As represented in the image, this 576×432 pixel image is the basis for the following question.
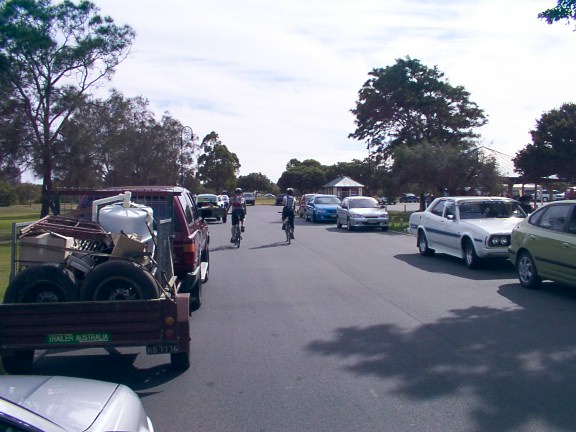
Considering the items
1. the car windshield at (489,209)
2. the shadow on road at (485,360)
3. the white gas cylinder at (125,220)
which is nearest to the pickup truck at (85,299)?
the white gas cylinder at (125,220)

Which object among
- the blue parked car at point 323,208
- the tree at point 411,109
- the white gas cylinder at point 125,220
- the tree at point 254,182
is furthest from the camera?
the tree at point 254,182

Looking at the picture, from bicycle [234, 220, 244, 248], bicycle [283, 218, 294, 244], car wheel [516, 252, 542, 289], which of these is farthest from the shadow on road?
bicycle [283, 218, 294, 244]

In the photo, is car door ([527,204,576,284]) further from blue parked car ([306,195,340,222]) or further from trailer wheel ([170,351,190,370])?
blue parked car ([306,195,340,222])

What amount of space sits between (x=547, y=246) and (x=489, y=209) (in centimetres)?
462

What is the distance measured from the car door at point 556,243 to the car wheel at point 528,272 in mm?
179

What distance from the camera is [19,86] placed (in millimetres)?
33312

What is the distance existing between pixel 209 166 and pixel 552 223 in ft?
201

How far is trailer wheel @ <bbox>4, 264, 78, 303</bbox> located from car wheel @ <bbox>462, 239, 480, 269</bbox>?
9.95 metres

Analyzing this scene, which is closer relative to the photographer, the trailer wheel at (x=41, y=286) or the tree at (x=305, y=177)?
the trailer wheel at (x=41, y=286)

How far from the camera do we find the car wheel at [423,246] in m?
16.8

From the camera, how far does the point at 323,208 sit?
114ft

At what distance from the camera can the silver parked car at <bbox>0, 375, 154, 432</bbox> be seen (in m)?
2.95

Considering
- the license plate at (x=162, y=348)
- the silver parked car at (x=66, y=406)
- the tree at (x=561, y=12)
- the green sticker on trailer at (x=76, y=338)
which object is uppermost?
the tree at (x=561, y=12)

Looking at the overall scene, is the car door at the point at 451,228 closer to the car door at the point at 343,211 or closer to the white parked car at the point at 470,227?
the white parked car at the point at 470,227
